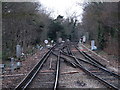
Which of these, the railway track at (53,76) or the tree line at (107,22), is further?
the tree line at (107,22)

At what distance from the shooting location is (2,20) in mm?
17672

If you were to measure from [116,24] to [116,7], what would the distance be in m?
1.42

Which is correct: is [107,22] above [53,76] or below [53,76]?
above

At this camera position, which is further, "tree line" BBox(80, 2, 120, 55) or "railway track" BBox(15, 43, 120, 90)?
"tree line" BBox(80, 2, 120, 55)

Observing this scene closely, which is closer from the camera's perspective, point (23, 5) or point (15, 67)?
point (15, 67)

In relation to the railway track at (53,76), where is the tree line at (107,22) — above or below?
above

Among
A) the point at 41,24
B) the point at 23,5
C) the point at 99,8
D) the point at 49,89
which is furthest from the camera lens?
the point at 41,24

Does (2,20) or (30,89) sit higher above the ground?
(2,20)

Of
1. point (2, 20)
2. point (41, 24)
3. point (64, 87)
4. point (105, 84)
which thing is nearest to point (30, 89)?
point (64, 87)

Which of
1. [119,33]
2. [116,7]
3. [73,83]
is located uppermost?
[116,7]

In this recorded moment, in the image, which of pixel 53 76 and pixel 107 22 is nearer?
pixel 53 76

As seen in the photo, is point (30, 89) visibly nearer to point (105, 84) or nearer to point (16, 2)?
point (105, 84)

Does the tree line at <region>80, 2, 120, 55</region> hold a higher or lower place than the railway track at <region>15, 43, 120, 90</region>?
higher

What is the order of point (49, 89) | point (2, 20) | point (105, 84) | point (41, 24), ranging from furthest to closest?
point (41, 24), point (2, 20), point (105, 84), point (49, 89)
